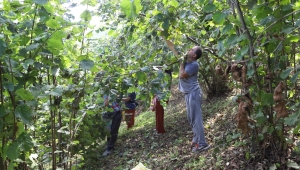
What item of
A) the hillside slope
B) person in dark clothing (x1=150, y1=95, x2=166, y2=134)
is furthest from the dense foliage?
person in dark clothing (x1=150, y1=95, x2=166, y2=134)

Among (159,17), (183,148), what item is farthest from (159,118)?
(159,17)

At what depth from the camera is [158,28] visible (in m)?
3.53

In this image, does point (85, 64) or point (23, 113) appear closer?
point (23, 113)

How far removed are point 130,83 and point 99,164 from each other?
12.6 ft

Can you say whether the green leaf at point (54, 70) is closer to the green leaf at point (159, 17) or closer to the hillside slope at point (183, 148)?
the green leaf at point (159, 17)

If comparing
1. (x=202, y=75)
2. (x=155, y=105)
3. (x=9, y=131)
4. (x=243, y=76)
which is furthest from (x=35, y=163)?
(x=202, y=75)

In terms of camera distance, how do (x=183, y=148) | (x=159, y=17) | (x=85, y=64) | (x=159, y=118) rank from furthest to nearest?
(x=159, y=118) < (x=183, y=148) < (x=159, y=17) < (x=85, y=64)

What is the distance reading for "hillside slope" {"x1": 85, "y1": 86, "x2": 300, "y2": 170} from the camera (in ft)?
12.8

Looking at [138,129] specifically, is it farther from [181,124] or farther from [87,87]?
[87,87]

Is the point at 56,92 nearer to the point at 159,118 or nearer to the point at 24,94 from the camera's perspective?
the point at 24,94

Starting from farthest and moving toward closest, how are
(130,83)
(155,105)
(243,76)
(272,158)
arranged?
1. (155,105)
2. (272,158)
3. (130,83)
4. (243,76)

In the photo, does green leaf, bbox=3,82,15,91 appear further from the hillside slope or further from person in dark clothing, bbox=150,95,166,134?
person in dark clothing, bbox=150,95,166,134

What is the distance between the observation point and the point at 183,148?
543 centimetres

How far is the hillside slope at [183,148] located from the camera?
389 cm
